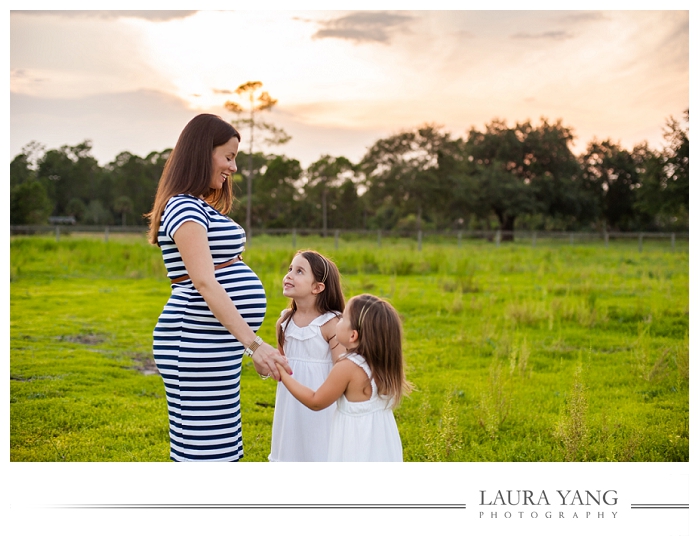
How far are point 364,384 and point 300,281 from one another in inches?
19.8

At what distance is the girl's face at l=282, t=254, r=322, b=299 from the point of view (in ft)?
8.55

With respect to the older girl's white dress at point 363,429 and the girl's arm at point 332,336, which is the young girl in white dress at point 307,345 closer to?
the girl's arm at point 332,336

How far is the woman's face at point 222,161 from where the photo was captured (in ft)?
7.65

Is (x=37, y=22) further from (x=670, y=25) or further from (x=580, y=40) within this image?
(x=580, y=40)

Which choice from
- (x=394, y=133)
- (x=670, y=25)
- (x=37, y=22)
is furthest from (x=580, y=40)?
(x=394, y=133)

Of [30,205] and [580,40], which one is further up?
[580,40]

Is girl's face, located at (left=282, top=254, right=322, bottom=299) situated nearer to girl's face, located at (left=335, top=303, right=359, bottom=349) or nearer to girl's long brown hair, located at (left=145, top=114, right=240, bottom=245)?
girl's face, located at (left=335, top=303, right=359, bottom=349)

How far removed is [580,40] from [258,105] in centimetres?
1234

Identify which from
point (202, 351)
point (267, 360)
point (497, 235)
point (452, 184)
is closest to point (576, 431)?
point (267, 360)
